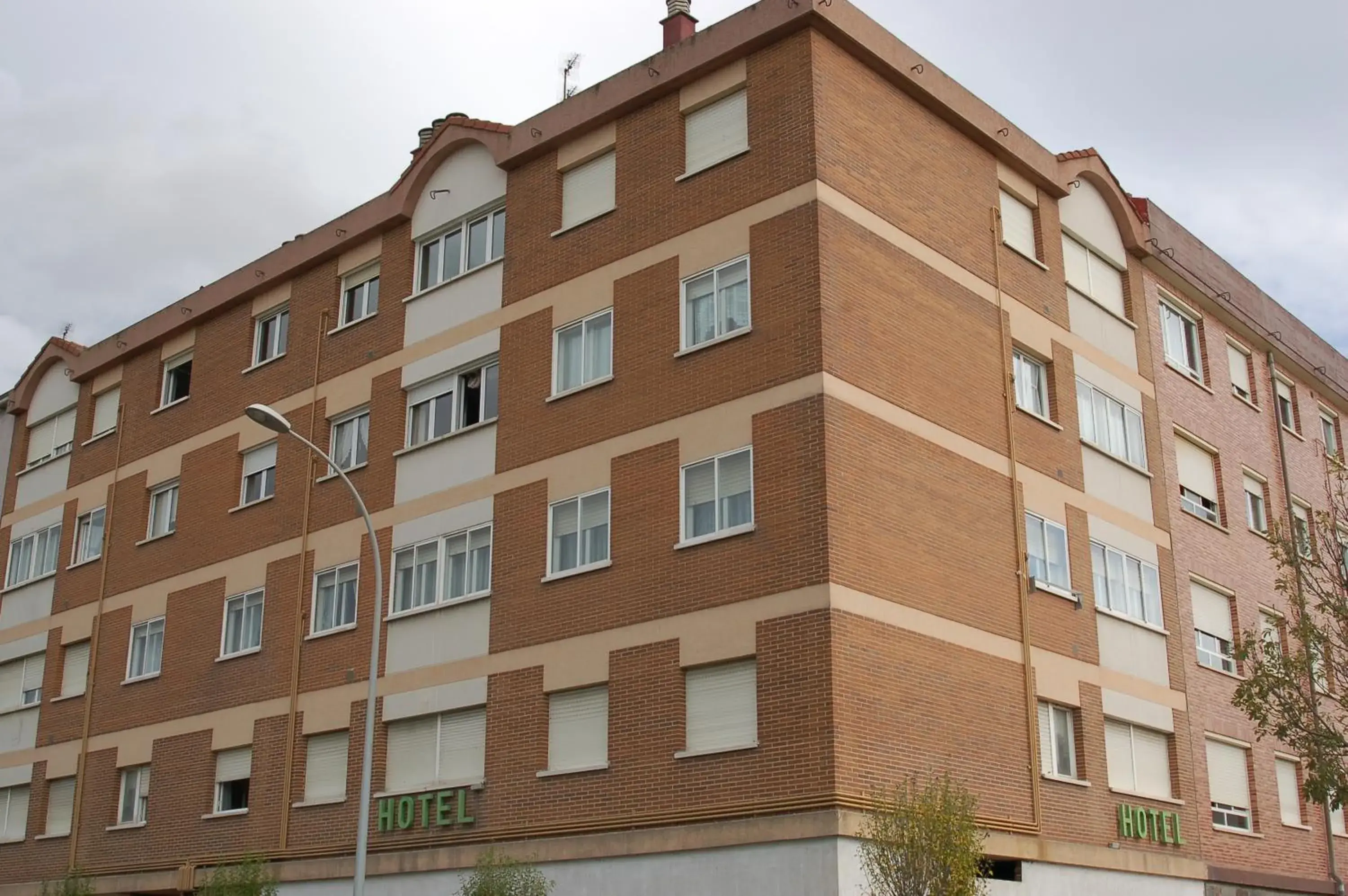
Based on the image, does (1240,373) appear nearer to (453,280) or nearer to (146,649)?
(453,280)

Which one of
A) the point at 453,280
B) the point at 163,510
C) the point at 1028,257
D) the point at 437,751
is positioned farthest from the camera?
the point at 163,510

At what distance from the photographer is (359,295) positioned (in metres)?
29.3

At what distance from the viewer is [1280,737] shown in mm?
21906

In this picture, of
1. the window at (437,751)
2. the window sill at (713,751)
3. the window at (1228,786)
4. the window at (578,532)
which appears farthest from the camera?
the window at (1228,786)

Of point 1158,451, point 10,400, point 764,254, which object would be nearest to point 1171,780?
point 1158,451

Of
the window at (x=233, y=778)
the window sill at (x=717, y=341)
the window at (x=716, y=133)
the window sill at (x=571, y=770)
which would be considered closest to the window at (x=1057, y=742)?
the window sill at (x=571, y=770)

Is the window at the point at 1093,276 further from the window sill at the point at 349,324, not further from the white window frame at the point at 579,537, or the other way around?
the window sill at the point at 349,324

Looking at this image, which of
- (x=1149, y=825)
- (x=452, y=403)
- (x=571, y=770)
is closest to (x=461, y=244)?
(x=452, y=403)

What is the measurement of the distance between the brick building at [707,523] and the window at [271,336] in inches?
3.6

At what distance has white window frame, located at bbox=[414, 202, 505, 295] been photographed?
26672mm

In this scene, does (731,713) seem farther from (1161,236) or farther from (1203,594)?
(1161,236)

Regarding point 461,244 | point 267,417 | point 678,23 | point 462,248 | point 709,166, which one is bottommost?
point 267,417

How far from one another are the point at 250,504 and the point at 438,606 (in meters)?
6.41

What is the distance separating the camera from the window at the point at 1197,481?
28891mm
